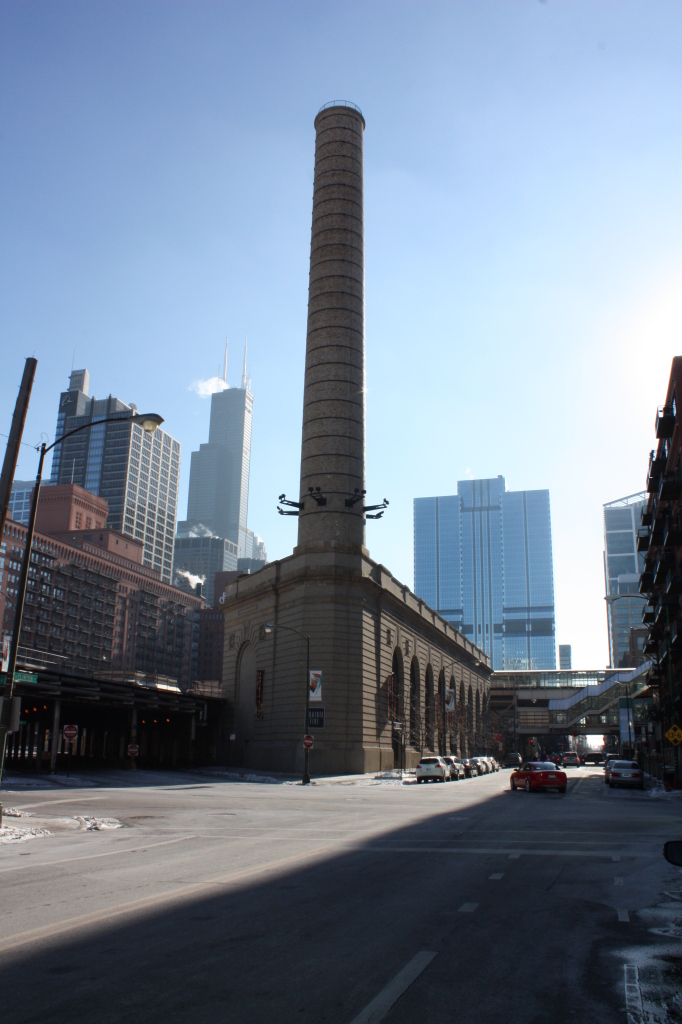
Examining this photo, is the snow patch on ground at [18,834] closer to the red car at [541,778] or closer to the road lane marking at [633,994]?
the road lane marking at [633,994]

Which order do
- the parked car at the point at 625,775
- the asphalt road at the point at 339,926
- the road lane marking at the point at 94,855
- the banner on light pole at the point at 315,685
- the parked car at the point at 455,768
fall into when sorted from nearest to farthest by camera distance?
the asphalt road at the point at 339,926 → the road lane marking at the point at 94,855 → the parked car at the point at 625,775 → the banner on light pole at the point at 315,685 → the parked car at the point at 455,768

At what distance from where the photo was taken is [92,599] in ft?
510

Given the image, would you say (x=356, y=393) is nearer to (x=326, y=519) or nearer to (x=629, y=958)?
(x=326, y=519)

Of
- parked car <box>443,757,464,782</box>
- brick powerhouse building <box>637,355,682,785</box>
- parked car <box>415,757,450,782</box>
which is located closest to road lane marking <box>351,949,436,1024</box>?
brick powerhouse building <box>637,355,682,785</box>

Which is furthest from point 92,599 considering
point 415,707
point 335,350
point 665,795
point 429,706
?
point 665,795

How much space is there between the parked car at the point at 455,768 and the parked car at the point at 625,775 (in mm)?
9880

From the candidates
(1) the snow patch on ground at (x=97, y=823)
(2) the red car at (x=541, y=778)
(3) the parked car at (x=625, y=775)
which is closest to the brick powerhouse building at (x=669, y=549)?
(3) the parked car at (x=625, y=775)

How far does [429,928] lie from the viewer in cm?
838

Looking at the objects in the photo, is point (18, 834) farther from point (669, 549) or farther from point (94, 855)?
point (669, 549)

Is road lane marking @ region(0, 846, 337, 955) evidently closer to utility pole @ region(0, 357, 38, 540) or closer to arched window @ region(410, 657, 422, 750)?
utility pole @ region(0, 357, 38, 540)

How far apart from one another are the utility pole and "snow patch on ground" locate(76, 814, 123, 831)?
7129 mm

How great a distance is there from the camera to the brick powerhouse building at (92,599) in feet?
455

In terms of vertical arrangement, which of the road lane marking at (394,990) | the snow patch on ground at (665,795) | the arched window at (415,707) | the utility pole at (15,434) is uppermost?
the utility pole at (15,434)

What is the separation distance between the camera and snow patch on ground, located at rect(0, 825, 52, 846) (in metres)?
16.5
